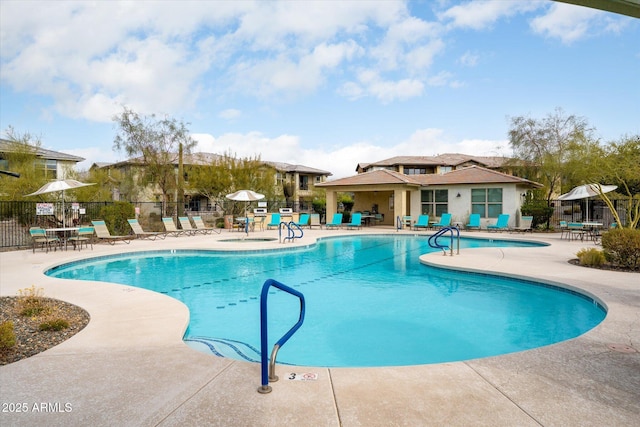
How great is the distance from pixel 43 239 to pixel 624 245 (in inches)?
654

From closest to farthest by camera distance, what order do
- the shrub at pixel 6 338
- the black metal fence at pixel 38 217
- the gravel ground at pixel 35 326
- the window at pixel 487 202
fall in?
the shrub at pixel 6 338, the gravel ground at pixel 35 326, the black metal fence at pixel 38 217, the window at pixel 487 202

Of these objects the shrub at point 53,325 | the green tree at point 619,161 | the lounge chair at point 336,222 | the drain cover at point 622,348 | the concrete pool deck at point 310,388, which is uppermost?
the green tree at point 619,161

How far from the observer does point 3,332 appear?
3.91 m

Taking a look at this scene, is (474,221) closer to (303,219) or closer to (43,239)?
(303,219)

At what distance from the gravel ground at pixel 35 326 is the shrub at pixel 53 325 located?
0.18 feet

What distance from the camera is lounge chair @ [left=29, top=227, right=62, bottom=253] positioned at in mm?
12508

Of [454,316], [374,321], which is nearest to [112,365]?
[374,321]

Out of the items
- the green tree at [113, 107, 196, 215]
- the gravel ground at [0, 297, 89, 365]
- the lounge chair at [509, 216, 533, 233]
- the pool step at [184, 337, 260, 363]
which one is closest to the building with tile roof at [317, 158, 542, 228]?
the lounge chair at [509, 216, 533, 233]

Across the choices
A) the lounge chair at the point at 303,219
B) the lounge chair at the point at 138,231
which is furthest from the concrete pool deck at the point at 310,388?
the lounge chair at the point at 303,219

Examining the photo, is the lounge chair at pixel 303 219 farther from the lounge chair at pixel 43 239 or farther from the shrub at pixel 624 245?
the shrub at pixel 624 245

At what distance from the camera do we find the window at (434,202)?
23.1 meters

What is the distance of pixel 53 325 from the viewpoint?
471 centimetres

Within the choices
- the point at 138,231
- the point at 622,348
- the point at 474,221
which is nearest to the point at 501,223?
the point at 474,221

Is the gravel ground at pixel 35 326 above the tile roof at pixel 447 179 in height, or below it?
below
